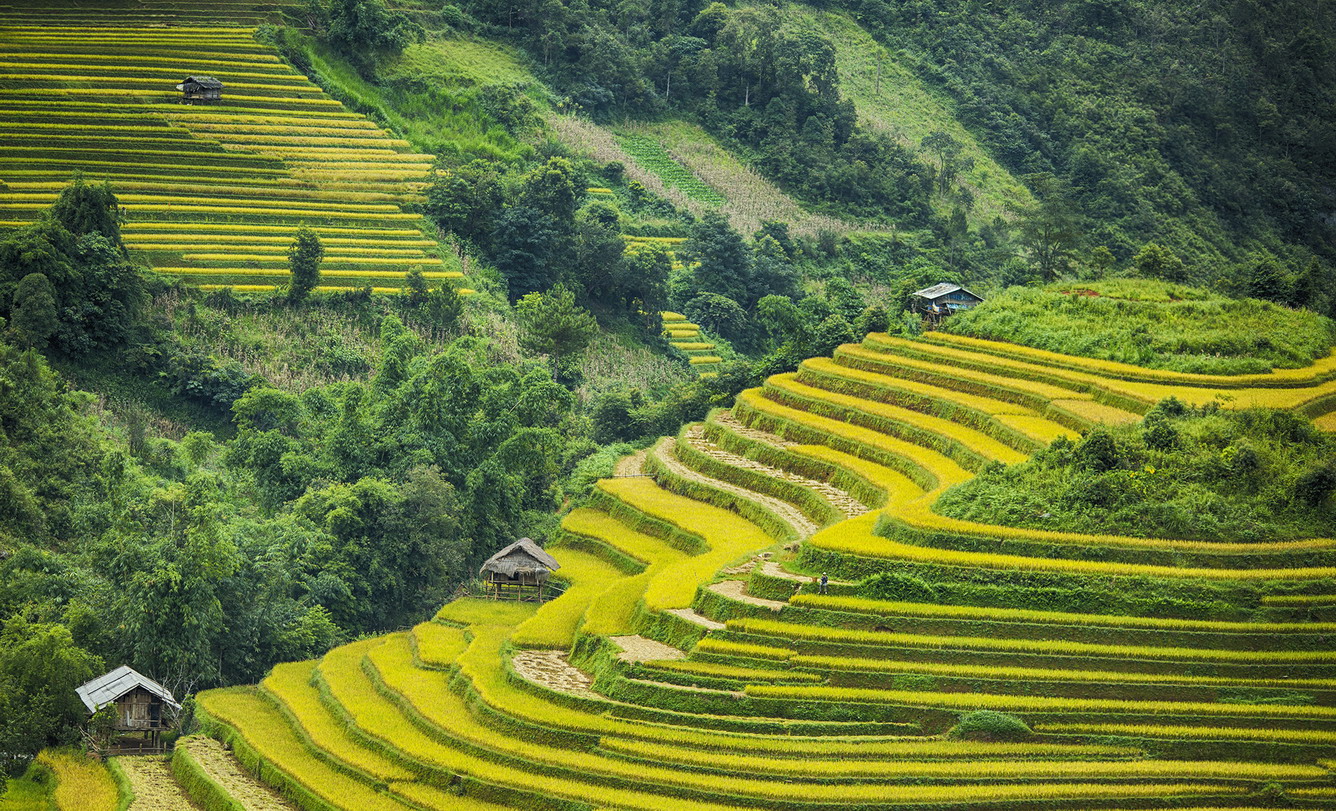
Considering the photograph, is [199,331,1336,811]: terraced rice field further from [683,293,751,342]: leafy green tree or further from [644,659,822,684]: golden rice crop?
[683,293,751,342]: leafy green tree

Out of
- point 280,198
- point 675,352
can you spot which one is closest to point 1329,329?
point 675,352

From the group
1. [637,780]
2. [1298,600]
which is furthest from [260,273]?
[1298,600]

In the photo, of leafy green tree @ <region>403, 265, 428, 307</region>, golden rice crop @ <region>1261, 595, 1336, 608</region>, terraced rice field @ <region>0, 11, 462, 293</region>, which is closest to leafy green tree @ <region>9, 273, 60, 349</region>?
terraced rice field @ <region>0, 11, 462, 293</region>

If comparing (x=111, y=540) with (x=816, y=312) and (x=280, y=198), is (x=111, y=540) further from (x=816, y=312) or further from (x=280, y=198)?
→ (x=816, y=312)

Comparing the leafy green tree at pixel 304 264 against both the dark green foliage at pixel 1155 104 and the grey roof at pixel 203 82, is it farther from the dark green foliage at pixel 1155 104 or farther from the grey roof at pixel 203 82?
the dark green foliage at pixel 1155 104

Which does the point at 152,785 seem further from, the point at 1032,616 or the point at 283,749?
the point at 1032,616

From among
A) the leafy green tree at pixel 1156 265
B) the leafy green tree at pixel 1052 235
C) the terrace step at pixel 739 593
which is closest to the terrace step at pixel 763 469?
the terrace step at pixel 739 593
